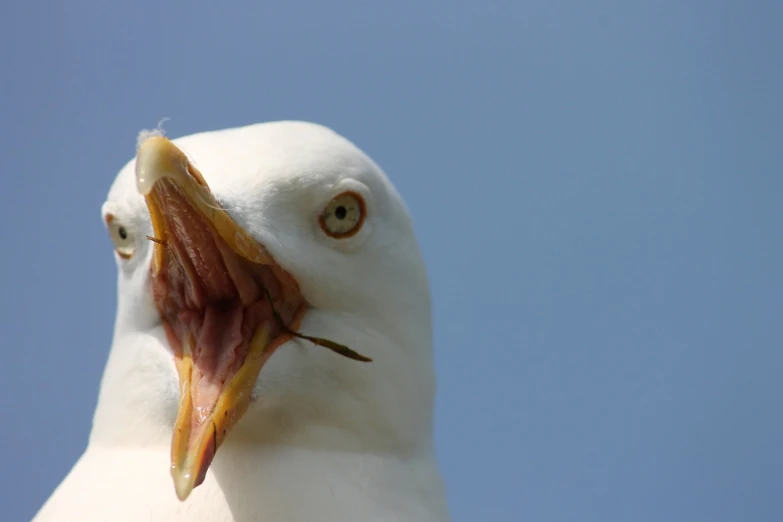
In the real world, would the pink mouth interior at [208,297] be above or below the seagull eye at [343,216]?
below

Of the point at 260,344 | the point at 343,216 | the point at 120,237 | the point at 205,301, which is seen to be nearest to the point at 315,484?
the point at 260,344

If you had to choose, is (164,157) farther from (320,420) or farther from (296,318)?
(320,420)

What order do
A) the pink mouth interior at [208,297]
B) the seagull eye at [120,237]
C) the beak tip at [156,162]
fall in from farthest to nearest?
the seagull eye at [120,237] < the pink mouth interior at [208,297] < the beak tip at [156,162]

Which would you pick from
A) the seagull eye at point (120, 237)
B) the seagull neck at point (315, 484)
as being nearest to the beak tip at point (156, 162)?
the seagull eye at point (120, 237)

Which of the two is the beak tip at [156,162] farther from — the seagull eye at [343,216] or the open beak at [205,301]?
the seagull eye at [343,216]

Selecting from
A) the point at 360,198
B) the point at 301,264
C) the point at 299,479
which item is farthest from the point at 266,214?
the point at 299,479

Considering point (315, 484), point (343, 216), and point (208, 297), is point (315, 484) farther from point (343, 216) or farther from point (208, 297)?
point (343, 216)

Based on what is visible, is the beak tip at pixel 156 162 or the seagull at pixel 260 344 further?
the seagull at pixel 260 344

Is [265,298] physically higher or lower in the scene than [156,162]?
lower
